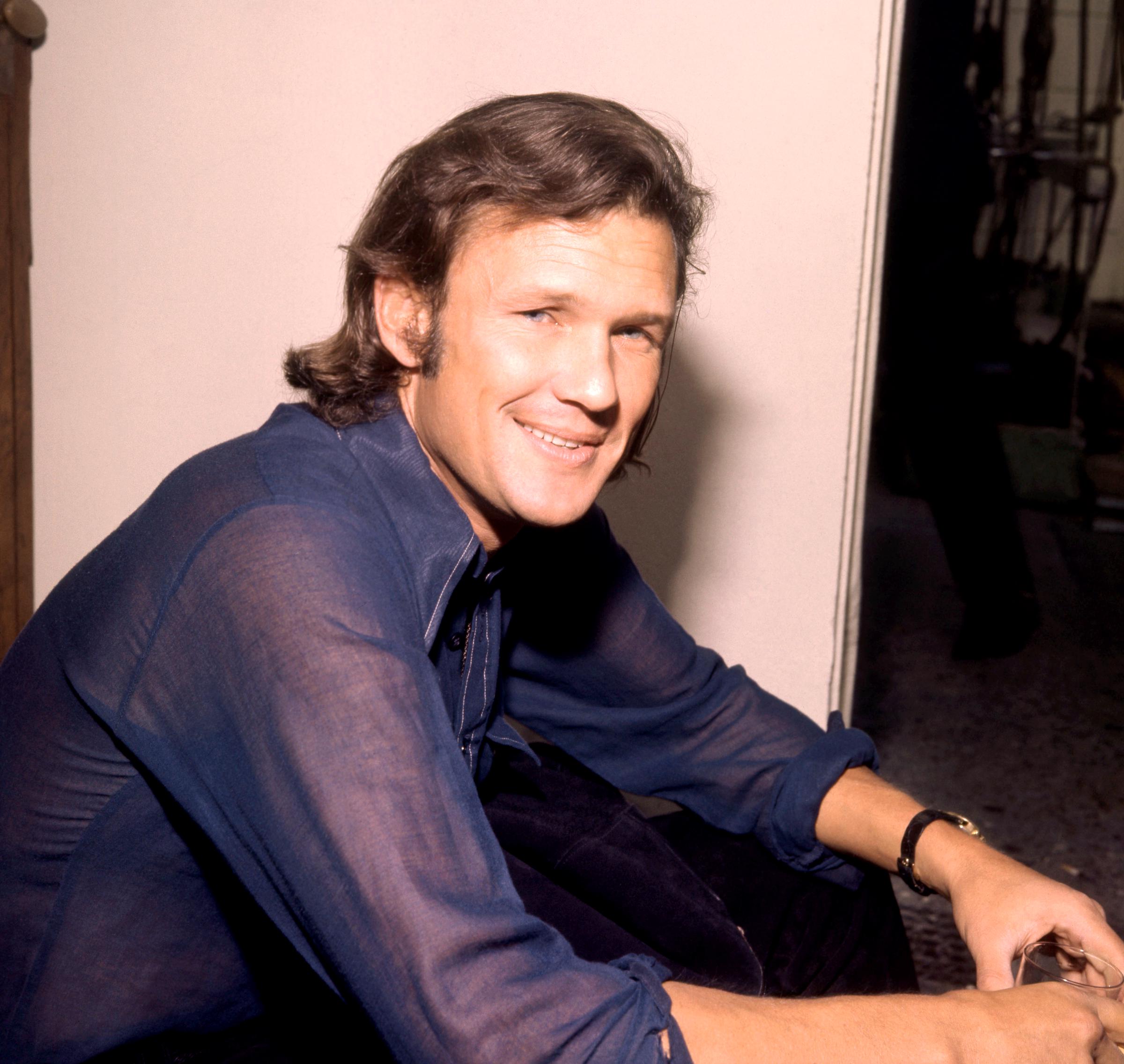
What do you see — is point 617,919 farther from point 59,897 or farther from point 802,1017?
point 59,897

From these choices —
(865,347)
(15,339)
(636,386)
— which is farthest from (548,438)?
(15,339)

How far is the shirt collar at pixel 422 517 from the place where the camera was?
0.98 m

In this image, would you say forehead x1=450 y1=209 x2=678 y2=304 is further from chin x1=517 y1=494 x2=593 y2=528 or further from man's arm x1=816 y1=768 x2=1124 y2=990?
man's arm x1=816 y1=768 x2=1124 y2=990

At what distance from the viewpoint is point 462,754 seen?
995 millimetres

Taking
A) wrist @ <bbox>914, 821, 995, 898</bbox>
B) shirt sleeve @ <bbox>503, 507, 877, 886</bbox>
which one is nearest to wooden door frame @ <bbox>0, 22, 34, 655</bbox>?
shirt sleeve @ <bbox>503, 507, 877, 886</bbox>

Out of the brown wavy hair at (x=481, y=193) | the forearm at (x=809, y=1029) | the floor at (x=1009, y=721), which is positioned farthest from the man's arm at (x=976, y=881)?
the floor at (x=1009, y=721)

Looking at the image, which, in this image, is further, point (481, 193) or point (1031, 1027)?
point (481, 193)

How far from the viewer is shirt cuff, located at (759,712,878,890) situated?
4.09ft

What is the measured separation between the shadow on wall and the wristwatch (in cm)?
64

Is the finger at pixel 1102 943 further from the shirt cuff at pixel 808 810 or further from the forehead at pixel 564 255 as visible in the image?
the forehead at pixel 564 255

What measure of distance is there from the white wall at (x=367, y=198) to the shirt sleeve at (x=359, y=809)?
957 millimetres

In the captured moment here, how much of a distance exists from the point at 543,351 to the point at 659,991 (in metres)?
0.54

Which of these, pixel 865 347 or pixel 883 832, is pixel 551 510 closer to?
pixel 883 832

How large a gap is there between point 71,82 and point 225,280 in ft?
1.21
